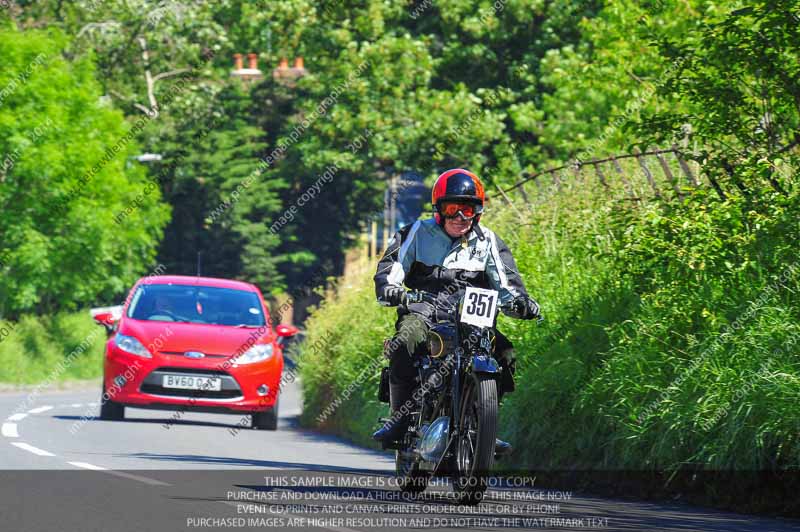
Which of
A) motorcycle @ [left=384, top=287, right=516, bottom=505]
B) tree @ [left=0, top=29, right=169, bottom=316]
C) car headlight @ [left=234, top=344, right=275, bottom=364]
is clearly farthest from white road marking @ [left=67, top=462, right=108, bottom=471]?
tree @ [left=0, top=29, right=169, bottom=316]

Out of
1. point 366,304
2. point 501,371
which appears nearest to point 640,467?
point 501,371

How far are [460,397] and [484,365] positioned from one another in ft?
1.14

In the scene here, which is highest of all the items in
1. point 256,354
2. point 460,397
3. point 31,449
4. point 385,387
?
point 460,397

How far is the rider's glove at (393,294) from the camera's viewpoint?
9.39 m

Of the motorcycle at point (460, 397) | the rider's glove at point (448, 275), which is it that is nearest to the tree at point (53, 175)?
the rider's glove at point (448, 275)

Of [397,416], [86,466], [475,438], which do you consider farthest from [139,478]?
[475,438]

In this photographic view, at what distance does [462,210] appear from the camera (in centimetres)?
959

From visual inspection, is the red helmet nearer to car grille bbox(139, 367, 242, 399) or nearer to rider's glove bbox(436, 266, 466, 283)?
rider's glove bbox(436, 266, 466, 283)

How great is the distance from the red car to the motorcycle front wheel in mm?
8447

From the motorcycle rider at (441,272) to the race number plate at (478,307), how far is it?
39cm

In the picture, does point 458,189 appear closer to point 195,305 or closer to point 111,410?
point 111,410

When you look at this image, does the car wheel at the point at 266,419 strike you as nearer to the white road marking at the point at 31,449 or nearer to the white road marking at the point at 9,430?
the white road marking at the point at 9,430

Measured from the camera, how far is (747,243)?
472 inches

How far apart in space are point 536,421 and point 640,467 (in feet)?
5.33
